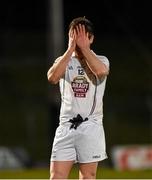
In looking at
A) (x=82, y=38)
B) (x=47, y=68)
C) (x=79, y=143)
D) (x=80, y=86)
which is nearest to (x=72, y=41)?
(x=82, y=38)

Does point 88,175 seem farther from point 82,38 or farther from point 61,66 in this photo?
point 82,38

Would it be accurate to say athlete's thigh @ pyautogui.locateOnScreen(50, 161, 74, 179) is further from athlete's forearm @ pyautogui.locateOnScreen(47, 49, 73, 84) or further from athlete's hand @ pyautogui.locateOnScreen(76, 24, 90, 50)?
athlete's hand @ pyautogui.locateOnScreen(76, 24, 90, 50)

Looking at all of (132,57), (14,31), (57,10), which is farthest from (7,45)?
(57,10)

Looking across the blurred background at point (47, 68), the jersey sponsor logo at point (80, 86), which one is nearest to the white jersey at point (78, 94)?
the jersey sponsor logo at point (80, 86)

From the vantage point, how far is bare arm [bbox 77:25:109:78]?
314 inches

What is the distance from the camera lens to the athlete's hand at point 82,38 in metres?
8.00

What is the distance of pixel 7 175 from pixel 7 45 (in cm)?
2142

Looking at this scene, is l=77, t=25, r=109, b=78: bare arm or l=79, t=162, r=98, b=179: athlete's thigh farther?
l=79, t=162, r=98, b=179: athlete's thigh

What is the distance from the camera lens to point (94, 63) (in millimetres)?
7988

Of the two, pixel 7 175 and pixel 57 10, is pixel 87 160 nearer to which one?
pixel 7 175

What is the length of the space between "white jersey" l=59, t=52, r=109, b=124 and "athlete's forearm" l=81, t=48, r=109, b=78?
0.15 metres

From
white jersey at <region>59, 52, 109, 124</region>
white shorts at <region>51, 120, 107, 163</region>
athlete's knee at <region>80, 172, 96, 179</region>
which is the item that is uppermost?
white jersey at <region>59, 52, 109, 124</region>

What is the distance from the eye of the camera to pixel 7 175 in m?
17.2

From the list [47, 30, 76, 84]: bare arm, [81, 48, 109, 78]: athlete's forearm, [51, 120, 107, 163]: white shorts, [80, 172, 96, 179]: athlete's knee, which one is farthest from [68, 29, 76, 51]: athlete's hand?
[80, 172, 96, 179]: athlete's knee
